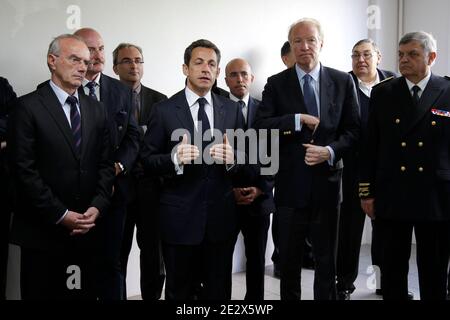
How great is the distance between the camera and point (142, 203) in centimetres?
342

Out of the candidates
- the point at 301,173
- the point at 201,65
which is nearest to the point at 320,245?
the point at 301,173

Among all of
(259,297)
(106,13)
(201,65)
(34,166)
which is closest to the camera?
(34,166)

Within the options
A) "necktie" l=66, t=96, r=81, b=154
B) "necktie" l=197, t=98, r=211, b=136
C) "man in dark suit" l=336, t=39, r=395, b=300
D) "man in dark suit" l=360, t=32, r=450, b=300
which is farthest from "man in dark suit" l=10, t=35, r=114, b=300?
"man in dark suit" l=336, t=39, r=395, b=300

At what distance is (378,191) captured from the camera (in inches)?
108

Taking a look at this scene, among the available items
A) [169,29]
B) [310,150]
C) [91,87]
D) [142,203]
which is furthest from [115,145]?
[169,29]

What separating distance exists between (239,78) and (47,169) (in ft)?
5.36

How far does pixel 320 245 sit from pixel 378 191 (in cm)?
42

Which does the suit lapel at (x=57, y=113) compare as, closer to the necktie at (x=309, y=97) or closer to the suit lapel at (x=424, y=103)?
the necktie at (x=309, y=97)

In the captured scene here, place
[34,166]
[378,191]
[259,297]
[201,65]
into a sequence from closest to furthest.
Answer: [34,166] → [201,65] → [378,191] → [259,297]

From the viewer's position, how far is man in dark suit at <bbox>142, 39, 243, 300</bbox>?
7.98 feet

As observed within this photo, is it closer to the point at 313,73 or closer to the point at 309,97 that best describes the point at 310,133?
the point at 309,97

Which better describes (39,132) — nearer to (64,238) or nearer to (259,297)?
(64,238)

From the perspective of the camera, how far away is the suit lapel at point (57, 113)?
239cm

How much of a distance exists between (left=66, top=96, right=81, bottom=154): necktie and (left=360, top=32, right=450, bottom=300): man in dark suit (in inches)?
59.0
